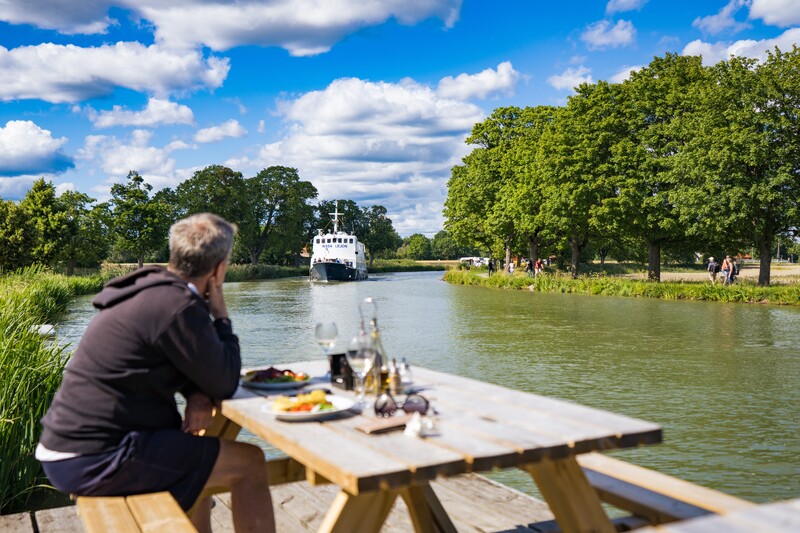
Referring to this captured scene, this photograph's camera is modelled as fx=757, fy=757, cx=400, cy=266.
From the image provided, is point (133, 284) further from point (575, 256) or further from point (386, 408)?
point (575, 256)

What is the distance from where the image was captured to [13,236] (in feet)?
110

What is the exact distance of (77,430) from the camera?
9.00 ft

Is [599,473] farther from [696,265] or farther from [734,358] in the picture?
[696,265]

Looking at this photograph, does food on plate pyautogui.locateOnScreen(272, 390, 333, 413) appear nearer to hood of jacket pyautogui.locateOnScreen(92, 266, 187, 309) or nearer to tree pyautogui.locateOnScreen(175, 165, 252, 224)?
hood of jacket pyautogui.locateOnScreen(92, 266, 187, 309)

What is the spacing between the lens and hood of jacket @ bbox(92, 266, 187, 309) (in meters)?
2.80

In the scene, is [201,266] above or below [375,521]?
above

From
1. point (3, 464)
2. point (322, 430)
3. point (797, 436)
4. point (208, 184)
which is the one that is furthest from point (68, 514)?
point (208, 184)

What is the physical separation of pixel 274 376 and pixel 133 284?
0.82 m

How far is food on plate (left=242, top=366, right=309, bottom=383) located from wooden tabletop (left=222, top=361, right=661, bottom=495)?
1.14 ft

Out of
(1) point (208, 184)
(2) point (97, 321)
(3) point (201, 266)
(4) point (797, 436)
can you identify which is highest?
(1) point (208, 184)

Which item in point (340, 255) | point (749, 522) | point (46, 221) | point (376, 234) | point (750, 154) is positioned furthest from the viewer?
point (376, 234)

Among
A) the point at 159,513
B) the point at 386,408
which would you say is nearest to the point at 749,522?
the point at 386,408

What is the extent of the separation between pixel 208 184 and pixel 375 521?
67.0 metres

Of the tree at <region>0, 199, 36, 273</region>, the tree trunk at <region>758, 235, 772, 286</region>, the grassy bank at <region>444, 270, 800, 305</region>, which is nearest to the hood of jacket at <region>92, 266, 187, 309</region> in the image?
the grassy bank at <region>444, 270, 800, 305</region>
